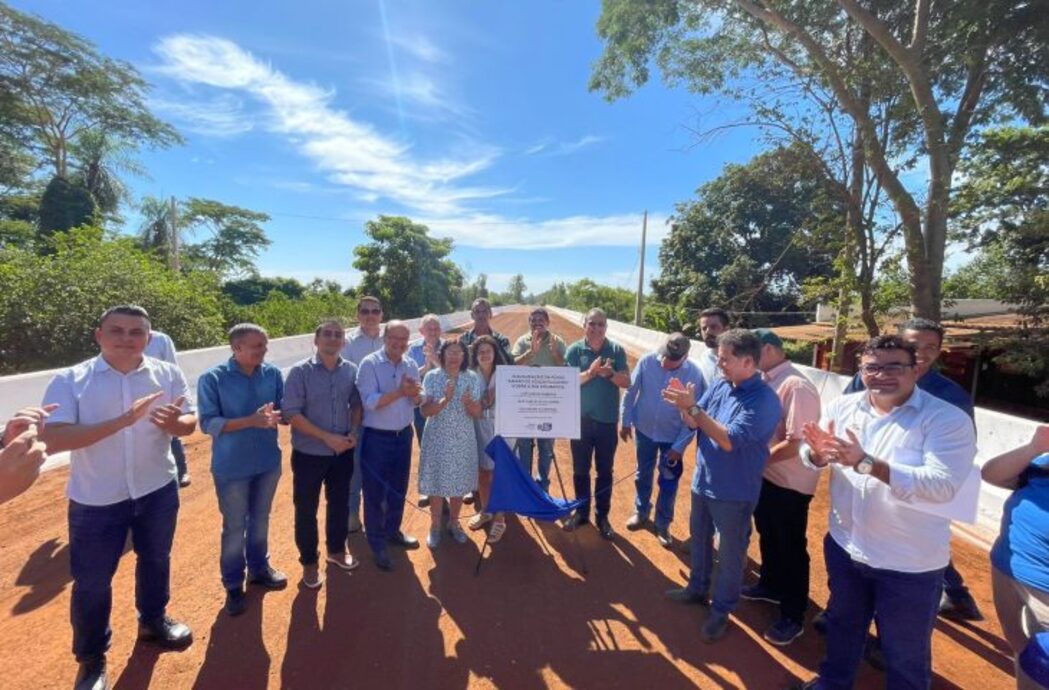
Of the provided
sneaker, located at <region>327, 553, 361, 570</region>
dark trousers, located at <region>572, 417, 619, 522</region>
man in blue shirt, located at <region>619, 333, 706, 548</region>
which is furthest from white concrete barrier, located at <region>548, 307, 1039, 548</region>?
sneaker, located at <region>327, 553, 361, 570</region>

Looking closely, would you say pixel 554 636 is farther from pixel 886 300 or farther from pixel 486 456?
pixel 886 300

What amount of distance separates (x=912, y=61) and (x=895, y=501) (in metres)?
9.72

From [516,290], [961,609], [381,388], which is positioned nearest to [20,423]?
[381,388]

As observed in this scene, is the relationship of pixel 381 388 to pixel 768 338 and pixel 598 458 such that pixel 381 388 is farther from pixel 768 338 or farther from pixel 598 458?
pixel 768 338

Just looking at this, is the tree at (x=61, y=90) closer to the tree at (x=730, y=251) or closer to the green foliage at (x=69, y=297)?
the green foliage at (x=69, y=297)

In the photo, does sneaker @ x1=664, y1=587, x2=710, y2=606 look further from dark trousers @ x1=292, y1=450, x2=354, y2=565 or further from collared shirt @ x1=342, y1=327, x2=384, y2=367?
collared shirt @ x1=342, y1=327, x2=384, y2=367

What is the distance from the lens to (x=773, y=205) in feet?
101

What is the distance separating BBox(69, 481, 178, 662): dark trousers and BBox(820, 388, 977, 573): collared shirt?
3.84m

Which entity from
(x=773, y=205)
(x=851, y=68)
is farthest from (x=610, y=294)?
(x=851, y=68)

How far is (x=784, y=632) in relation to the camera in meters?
3.20

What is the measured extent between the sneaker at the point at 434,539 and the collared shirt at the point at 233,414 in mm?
1582

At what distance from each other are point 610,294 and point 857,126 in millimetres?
50963

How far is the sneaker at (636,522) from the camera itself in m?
4.77

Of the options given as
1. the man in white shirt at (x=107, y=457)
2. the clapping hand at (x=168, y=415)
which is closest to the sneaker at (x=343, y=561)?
the man in white shirt at (x=107, y=457)
